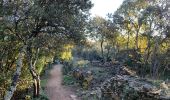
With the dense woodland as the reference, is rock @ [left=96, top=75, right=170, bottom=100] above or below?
below

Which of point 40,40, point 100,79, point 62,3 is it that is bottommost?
point 100,79

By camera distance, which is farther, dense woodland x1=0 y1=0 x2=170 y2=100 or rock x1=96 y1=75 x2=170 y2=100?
dense woodland x1=0 y1=0 x2=170 y2=100

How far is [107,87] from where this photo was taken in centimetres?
2698

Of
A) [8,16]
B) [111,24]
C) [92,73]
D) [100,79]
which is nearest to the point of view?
[8,16]

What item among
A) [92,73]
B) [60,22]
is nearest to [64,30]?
[60,22]

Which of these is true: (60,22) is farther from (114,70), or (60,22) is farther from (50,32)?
(114,70)

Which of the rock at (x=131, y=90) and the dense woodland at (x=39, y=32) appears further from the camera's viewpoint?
the dense woodland at (x=39, y=32)

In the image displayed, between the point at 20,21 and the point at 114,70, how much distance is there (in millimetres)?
25721

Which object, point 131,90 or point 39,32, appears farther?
point 39,32

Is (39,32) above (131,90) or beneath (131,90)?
above

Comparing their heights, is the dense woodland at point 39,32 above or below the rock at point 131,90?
above

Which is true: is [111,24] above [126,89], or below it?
above

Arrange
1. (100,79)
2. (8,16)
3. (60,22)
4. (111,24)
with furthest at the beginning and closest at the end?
(111,24) → (100,79) → (60,22) → (8,16)

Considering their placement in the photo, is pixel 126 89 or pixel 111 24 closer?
pixel 126 89
